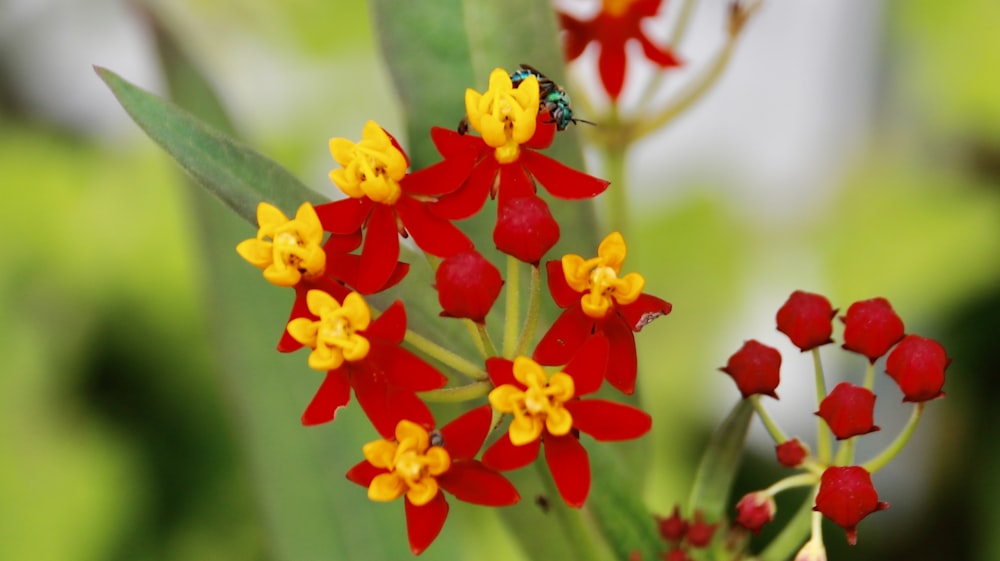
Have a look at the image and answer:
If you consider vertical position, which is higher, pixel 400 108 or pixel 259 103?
pixel 400 108

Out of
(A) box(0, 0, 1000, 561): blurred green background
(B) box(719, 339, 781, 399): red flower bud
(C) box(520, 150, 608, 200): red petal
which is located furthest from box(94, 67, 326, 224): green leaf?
(A) box(0, 0, 1000, 561): blurred green background

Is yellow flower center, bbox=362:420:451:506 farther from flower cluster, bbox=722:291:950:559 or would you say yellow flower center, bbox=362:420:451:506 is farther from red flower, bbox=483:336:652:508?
flower cluster, bbox=722:291:950:559

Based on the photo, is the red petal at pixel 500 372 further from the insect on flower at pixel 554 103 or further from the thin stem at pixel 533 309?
the insect on flower at pixel 554 103

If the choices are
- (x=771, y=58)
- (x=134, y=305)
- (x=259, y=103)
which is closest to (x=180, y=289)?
(x=134, y=305)

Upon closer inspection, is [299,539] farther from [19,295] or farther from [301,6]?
[301,6]

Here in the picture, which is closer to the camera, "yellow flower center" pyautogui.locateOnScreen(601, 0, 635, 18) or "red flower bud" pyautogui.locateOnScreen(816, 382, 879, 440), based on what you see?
"red flower bud" pyautogui.locateOnScreen(816, 382, 879, 440)

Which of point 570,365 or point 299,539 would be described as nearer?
point 570,365

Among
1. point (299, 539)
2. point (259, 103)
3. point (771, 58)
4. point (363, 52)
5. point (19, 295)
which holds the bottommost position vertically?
point (19, 295)
